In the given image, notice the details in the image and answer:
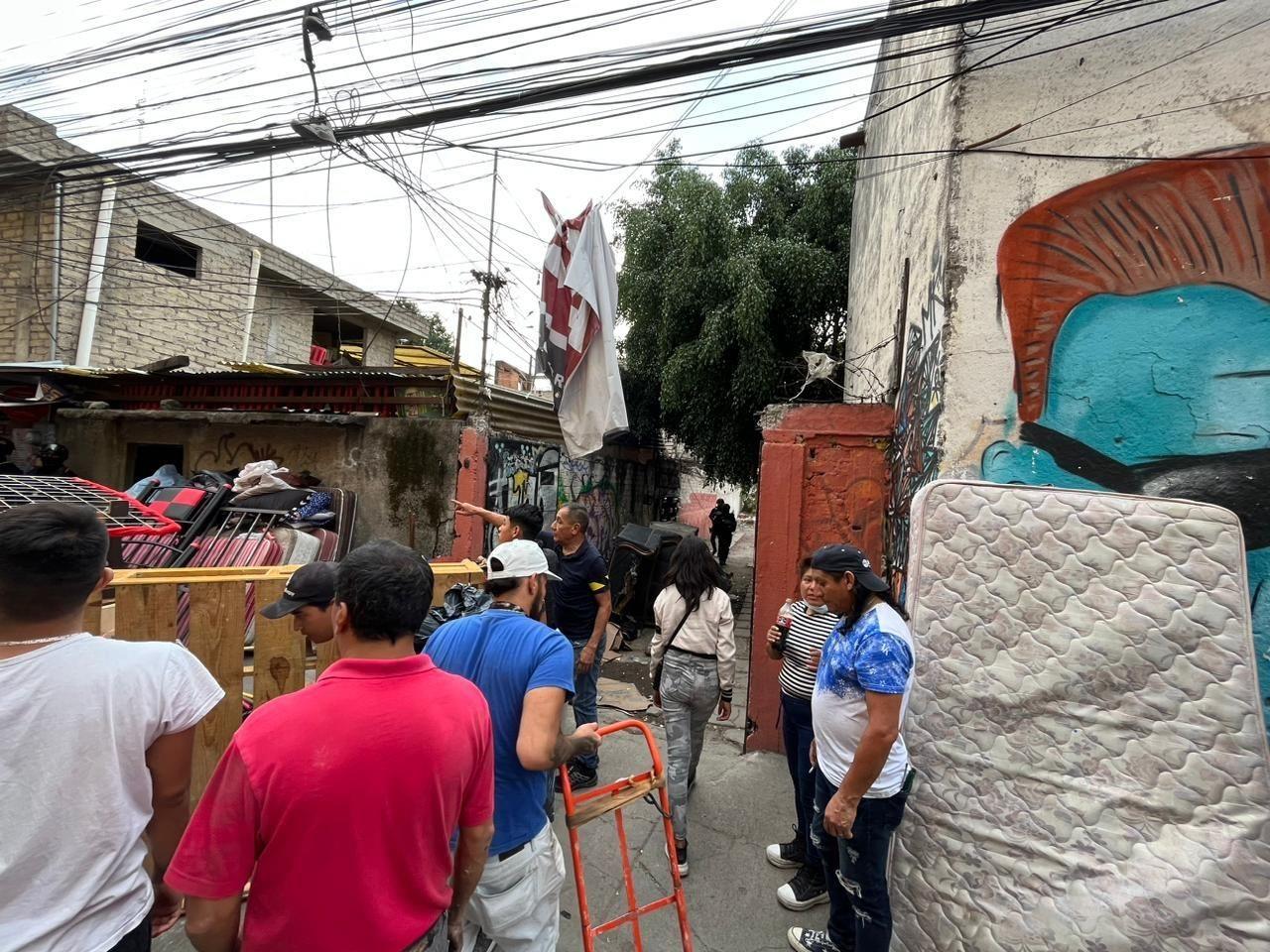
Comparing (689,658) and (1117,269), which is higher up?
(1117,269)

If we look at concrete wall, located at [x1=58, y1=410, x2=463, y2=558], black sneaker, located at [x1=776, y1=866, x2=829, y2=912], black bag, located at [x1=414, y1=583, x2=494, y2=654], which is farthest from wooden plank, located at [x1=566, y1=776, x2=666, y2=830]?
concrete wall, located at [x1=58, y1=410, x2=463, y2=558]

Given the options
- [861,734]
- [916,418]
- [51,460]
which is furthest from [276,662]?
[51,460]

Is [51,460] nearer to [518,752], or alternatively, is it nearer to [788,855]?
[518,752]

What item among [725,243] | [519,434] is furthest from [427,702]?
[725,243]

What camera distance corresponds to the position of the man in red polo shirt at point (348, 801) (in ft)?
3.84

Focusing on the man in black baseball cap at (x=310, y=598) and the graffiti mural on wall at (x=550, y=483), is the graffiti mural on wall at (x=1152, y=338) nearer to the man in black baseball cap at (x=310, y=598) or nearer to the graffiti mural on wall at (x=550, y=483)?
the man in black baseball cap at (x=310, y=598)

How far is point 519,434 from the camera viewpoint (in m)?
8.11

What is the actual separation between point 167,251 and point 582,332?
34.8ft

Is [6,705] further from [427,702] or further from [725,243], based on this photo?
[725,243]

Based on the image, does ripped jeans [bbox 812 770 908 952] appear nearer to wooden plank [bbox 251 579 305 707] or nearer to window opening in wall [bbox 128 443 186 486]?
wooden plank [bbox 251 579 305 707]

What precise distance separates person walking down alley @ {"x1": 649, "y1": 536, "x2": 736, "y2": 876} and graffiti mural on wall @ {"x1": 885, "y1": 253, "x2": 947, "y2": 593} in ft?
4.12

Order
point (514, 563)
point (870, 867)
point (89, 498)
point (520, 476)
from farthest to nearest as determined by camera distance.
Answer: point (520, 476)
point (89, 498)
point (870, 867)
point (514, 563)

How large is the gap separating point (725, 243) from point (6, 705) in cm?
940

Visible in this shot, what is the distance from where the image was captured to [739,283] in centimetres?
878
